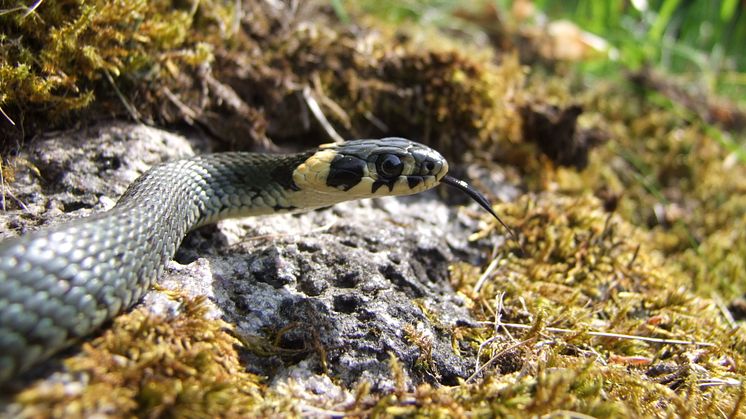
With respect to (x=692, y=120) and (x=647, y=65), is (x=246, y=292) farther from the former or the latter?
(x=647, y=65)

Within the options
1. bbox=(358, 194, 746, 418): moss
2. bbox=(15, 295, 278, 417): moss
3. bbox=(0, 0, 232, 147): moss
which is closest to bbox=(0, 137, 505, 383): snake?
bbox=(15, 295, 278, 417): moss

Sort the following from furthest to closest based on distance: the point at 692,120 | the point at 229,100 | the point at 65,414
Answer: the point at 692,120
the point at 229,100
the point at 65,414

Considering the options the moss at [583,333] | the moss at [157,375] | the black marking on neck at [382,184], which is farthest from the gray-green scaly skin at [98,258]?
the moss at [583,333]

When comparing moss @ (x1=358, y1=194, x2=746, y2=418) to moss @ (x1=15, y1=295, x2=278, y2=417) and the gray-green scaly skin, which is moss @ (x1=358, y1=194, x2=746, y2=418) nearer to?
moss @ (x1=15, y1=295, x2=278, y2=417)

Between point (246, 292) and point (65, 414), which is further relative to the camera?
point (246, 292)

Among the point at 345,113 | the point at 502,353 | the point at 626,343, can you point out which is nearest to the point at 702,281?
the point at 626,343

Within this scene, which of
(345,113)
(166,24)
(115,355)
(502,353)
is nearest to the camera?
(115,355)

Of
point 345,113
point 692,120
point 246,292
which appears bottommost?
point 246,292

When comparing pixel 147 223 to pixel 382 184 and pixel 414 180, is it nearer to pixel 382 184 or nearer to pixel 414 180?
pixel 382 184

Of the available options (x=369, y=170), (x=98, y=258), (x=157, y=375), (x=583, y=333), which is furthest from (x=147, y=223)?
(x=583, y=333)
